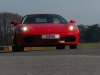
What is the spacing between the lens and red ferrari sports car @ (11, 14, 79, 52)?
34.5 ft

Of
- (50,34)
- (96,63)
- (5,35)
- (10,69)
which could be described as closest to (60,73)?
(10,69)

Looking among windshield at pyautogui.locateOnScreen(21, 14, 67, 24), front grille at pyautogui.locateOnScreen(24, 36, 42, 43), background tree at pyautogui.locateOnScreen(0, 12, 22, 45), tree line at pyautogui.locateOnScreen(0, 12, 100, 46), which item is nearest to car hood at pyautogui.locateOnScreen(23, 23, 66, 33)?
front grille at pyautogui.locateOnScreen(24, 36, 42, 43)

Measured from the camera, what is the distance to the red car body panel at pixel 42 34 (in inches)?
414

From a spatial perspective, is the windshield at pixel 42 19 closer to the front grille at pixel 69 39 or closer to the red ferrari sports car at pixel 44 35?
the red ferrari sports car at pixel 44 35

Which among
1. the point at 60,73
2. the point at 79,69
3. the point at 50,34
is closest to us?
the point at 60,73

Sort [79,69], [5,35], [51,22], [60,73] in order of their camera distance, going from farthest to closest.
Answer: [5,35] → [51,22] → [79,69] → [60,73]

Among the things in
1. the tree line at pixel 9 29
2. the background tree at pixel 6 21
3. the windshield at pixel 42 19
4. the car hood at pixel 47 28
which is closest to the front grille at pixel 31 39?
the car hood at pixel 47 28

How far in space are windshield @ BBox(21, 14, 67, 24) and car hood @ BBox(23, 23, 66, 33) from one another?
0.59 metres

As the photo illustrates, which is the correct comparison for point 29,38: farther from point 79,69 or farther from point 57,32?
point 79,69

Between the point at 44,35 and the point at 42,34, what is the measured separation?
6cm

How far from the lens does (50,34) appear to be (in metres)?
10.5

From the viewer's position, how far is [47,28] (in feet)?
34.9

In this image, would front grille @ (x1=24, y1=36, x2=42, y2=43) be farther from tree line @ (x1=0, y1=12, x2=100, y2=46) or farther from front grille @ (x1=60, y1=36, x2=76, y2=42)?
tree line @ (x1=0, y1=12, x2=100, y2=46)

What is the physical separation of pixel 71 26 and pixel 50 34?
2.54 ft
